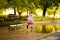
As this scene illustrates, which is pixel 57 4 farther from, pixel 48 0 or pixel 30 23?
pixel 30 23

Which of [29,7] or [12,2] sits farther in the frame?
[29,7]

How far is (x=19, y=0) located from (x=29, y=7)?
2761 millimetres

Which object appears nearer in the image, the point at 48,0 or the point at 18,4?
the point at 18,4

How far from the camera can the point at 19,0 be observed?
2450 cm

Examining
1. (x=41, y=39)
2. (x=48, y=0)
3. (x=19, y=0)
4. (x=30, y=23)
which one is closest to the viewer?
(x=41, y=39)

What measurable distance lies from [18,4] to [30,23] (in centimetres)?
500

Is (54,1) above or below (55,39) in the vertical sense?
above

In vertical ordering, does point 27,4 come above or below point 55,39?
above

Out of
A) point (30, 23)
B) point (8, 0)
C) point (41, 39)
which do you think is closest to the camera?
point (41, 39)

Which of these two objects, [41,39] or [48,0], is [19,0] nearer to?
[41,39]

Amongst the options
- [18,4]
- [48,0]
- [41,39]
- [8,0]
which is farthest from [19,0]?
[48,0]

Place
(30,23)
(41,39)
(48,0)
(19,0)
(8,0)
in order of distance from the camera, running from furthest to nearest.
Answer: (48,0) < (8,0) < (19,0) < (30,23) < (41,39)

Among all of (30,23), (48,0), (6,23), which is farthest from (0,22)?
(48,0)

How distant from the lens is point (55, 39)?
45.9 ft
